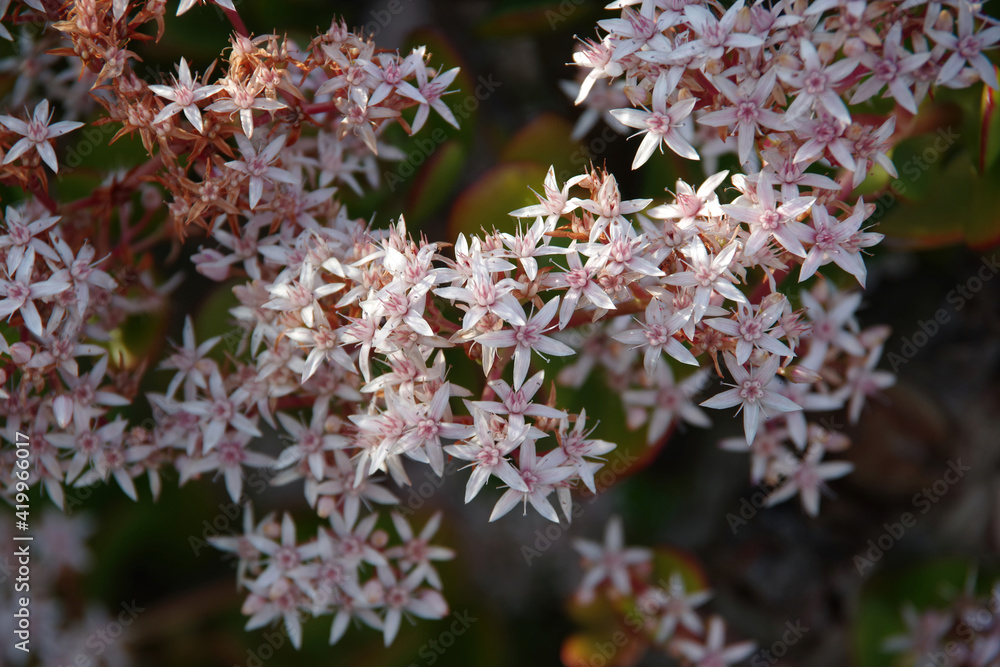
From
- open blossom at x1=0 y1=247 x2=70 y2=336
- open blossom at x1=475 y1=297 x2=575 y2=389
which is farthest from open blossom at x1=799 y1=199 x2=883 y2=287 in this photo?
open blossom at x1=0 y1=247 x2=70 y2=336

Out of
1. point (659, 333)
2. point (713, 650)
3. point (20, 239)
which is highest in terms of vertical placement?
point (20, 239)

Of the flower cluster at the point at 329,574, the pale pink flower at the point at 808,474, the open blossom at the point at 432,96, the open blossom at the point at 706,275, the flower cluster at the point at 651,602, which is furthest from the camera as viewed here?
the flower cluster at the point at 651,602

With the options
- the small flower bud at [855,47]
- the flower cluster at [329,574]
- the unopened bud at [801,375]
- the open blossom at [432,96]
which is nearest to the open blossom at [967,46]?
the small flower bud at [855,47]

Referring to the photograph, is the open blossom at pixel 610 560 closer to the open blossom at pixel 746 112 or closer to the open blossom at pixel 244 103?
the open blossom at pixel 746 112

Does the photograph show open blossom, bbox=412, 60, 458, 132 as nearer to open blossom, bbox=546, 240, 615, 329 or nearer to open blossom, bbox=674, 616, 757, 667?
open blossom, bbox=546, 240, 615, 329

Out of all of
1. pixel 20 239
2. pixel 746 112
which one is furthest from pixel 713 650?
pixel 20 239

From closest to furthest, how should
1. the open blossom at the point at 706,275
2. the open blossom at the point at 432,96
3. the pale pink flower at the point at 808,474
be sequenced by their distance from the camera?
the open blossom at the point at 706,275, the open blossom at the point at 432,96, the pale pink flower at the point at 808,474

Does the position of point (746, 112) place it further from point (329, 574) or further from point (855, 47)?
point (329, 574)

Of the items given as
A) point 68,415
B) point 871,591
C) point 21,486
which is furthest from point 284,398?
point 871,591

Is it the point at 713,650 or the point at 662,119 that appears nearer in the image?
the point at 662,119

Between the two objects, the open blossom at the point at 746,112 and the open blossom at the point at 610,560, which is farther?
the open blossom at the point at 610,560

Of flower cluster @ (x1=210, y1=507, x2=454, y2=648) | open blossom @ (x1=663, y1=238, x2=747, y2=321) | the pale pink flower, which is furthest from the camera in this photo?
the pale pink flower

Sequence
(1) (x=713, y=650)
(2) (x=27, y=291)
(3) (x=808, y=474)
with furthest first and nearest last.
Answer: (1) (x=713, y=650) → (3) (x=808, y=474) → (2) (x=27, y=291)
